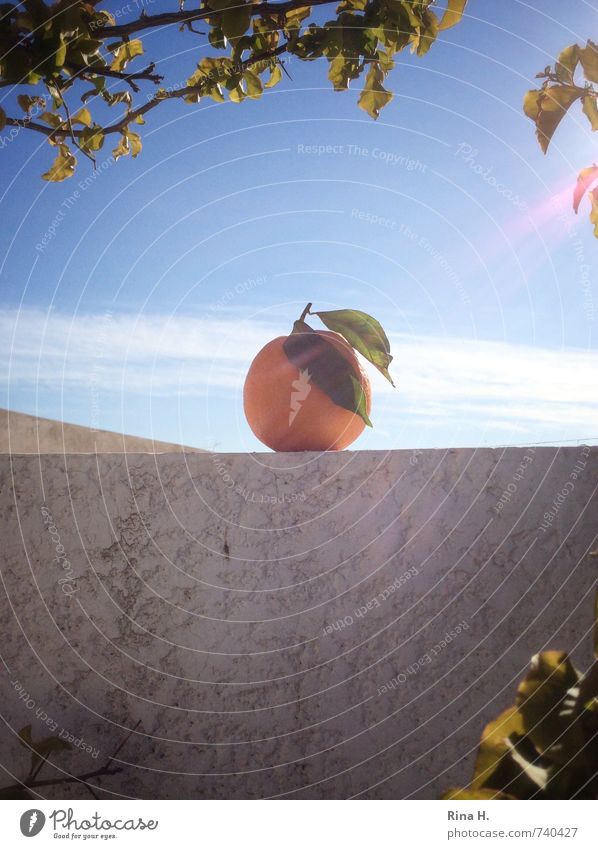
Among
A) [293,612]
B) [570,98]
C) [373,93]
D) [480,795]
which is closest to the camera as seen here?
[480,795]

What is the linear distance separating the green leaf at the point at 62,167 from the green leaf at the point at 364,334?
1.66 ft

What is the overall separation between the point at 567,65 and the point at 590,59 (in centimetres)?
4

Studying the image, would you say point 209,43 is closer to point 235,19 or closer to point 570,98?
point 235,19

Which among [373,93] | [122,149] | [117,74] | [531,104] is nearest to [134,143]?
[122,149]

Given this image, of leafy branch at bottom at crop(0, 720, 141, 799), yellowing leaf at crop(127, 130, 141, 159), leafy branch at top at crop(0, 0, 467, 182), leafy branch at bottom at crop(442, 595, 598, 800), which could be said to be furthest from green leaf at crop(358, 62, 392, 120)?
leafy branch at bottom at crop(0, 720, 141, 799)

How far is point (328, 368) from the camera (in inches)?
45.1

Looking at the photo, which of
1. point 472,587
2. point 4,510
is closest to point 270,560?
point 472,587

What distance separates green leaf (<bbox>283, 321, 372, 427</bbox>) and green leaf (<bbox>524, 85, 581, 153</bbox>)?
0.60m

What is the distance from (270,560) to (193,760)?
34 cm

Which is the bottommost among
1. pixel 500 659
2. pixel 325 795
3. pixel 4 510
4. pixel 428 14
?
pixel 325 795

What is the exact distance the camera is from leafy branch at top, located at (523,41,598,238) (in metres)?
0.55

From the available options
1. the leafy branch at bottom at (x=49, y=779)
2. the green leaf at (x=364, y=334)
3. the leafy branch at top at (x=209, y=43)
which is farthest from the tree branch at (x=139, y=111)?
the leafy branch at bottom at (x=49, y=779)
